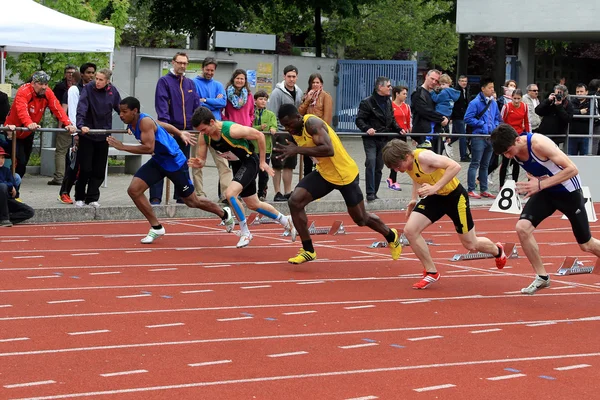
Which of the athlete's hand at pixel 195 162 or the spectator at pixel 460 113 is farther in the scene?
the spectator at pixel 460 113

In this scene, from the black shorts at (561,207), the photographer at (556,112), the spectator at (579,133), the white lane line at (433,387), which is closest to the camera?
the white lane line at (433,387)

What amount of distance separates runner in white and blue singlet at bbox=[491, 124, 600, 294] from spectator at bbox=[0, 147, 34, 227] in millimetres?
6916

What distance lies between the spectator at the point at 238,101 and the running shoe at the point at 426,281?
625 cm

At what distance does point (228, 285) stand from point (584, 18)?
18552 mm

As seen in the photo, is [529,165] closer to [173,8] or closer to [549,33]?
[549,33]

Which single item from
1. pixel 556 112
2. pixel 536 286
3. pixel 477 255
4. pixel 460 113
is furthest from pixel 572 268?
pixel 460 113

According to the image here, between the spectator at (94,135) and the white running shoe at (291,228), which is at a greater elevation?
the spectator at (94,135)

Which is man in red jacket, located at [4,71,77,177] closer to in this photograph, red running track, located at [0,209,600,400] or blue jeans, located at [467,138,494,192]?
red running track, located at [0,209,600,400]

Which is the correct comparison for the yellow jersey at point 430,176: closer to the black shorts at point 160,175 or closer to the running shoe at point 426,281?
the running shoe at point 426,281

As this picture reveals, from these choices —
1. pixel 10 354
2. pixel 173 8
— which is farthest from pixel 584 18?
pixel 10 354

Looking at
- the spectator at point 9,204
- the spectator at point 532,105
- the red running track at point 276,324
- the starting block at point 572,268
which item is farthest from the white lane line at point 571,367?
the spectator at point 532,105

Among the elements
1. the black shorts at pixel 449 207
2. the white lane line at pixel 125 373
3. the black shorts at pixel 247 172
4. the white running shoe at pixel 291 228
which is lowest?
the white lane line at pixel 125 373

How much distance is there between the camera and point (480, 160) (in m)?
Result: 19.2

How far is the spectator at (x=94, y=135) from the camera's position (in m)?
15.4
